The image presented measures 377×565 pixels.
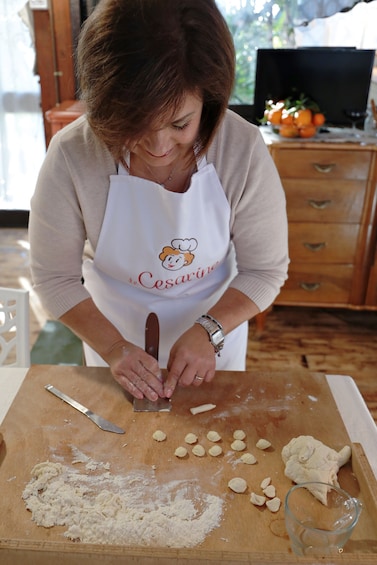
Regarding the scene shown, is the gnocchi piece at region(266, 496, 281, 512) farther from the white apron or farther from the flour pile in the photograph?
the white apron

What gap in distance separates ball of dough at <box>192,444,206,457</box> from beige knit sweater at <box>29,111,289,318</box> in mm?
381

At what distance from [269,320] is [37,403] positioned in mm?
1953

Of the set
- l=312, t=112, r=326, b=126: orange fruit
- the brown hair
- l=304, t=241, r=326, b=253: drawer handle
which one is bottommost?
l=304, t=241, r=326, b=253: drawer handle

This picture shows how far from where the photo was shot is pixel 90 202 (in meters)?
1.10

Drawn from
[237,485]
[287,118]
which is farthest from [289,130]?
[237,485]

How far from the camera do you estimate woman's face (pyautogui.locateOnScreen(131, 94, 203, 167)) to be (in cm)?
84

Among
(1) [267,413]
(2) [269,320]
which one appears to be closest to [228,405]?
(1) [267,413]

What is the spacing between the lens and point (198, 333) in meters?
1.12

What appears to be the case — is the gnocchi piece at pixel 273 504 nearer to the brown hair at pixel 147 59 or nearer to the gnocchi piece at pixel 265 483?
the gnocchi piece at pixel 265 483

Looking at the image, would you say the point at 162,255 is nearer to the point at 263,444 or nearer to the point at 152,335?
the point at 152,335

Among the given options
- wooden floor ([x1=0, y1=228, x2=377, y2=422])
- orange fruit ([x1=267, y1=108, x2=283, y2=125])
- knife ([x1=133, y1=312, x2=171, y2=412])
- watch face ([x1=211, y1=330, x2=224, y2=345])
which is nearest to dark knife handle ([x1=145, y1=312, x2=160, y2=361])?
knife ([x1=133, y1=312, x2=171, y2=412])

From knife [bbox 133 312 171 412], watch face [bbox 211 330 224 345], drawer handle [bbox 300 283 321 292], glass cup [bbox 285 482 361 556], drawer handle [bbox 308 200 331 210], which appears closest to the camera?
glass cup [bbox 285 482 361 556]

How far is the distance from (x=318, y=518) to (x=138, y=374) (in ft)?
1.30

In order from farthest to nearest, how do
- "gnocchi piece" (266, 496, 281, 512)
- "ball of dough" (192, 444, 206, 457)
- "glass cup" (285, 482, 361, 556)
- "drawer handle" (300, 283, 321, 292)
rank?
"drawer handle" (300, 283, 321, 292) < "ball of dough" (192, 444, 206, 457) < "gnocchi piece" (266, 496, 281, 512) < "glass cup" (285, 482, 361, 556)
